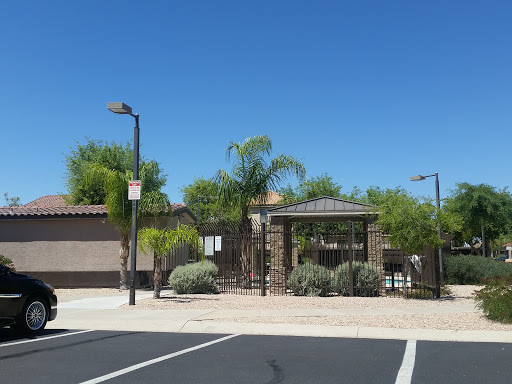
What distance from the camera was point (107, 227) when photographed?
24281 mm

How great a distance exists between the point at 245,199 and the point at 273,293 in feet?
19.8

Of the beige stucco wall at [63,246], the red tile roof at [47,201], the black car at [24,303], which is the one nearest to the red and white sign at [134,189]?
the black car at [24,303]

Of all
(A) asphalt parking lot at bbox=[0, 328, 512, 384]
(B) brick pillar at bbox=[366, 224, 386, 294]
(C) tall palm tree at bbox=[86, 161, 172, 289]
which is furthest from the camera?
(C) tall palm tree at bbox=[86, 161, 172, 289]

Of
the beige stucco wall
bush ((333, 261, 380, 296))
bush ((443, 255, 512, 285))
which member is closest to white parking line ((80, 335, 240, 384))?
bush ((333, 261, 380, 296))

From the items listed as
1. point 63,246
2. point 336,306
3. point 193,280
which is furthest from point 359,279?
point 63,246

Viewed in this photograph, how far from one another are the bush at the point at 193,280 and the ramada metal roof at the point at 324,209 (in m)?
3.13

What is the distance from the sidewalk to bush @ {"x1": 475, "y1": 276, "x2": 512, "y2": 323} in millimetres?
1277

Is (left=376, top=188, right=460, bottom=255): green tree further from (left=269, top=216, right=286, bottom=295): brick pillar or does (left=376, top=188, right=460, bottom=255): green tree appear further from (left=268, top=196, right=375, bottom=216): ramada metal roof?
(left=269, top=216, right=286, bottom=295): brick pillar

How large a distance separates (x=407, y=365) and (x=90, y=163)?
3048 centimetres

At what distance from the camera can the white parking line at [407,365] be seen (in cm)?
694

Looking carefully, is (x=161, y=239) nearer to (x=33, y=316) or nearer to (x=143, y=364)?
(x=33, y=316)

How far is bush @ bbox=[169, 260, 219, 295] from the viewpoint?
19.2 metres

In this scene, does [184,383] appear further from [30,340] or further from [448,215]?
[448,215]

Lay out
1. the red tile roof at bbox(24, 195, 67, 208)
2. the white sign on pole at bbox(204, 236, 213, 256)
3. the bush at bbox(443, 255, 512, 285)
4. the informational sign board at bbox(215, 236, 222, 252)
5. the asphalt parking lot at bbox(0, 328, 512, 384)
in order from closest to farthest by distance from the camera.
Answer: the asphalt parking lot at bbox(0, 328, 512, 384) → the informational sign board at bbox(215, 236, 222, 252) → the white sign on pole at bbox(204, 236, 213, 256) → the bush at bbox(443, 255, 512, 285) → the red tile roof at bbox(24, 195, 67, 208)
